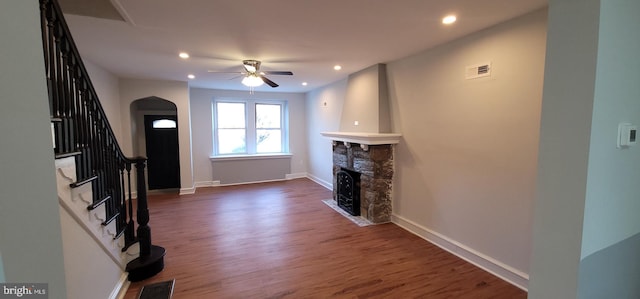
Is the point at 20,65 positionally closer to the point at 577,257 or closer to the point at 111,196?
the point at 111,196

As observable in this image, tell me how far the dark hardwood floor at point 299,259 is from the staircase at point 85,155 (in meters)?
0.51

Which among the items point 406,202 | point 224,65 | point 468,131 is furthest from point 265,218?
point 468,131

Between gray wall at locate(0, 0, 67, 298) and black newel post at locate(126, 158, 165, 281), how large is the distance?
203cm

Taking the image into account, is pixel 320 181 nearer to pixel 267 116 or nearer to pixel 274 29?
pixel 267 116

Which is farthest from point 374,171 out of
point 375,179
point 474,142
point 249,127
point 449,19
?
point 249,127

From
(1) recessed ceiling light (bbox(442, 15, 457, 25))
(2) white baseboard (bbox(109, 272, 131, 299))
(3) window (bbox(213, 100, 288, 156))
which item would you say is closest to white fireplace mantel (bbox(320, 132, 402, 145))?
(1) recessed ceiling light (bbox(442, 15, 457, 25))

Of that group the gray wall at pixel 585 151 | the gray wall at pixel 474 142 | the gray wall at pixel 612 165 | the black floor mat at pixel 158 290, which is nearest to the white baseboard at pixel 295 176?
the gray wall at pixel 474 142

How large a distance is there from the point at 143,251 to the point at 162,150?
389 centimetres

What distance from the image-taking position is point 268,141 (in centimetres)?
741

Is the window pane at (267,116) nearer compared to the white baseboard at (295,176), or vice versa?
the window pane at (267,116)

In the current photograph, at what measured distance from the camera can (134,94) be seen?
529 centimetres

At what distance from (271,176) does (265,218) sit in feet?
9.69

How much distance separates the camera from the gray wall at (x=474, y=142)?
238 centimetres

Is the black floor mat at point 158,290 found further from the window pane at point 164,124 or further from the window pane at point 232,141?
the window pane at point 232,141
